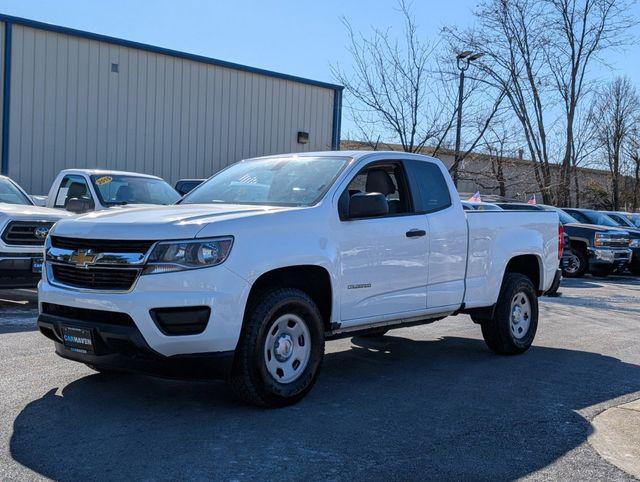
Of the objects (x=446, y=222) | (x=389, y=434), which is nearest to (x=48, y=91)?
(x=446, y=222)

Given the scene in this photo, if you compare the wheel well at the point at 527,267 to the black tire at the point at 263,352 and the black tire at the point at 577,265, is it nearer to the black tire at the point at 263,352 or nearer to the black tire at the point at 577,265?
the black tire at the point at 263,352

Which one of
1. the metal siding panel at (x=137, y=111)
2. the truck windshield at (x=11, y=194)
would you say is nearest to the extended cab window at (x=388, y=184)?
the truck windshield at (x=11, y=194)

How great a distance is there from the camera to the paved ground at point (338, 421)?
14.3ft

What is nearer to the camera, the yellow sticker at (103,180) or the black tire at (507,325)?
the black tire at (507,325)

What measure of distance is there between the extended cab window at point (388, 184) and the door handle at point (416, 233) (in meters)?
0.22

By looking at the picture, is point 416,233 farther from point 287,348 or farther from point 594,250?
point 594,250

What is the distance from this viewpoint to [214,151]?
23.2 metres

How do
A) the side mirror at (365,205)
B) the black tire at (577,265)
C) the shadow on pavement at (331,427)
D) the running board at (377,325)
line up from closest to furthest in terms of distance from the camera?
1. the shadow on pavement at (331,427)
2. the side mirror at (365,205)
3. the running board at (377,325)
4. the black tire at (577,265)

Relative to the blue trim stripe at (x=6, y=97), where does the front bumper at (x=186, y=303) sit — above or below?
below

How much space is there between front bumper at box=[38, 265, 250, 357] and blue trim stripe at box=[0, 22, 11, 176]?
581 inches

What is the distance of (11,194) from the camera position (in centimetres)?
1084

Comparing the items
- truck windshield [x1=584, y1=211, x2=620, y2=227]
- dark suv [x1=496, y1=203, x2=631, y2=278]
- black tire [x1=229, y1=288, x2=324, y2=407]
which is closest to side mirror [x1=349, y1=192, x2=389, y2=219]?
black tire [x1=229, y1=288, x2=324, y2=407]

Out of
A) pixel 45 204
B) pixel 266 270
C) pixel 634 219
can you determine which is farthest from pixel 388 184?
pixel 634 219

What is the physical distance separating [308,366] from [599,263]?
16202 millimetres
